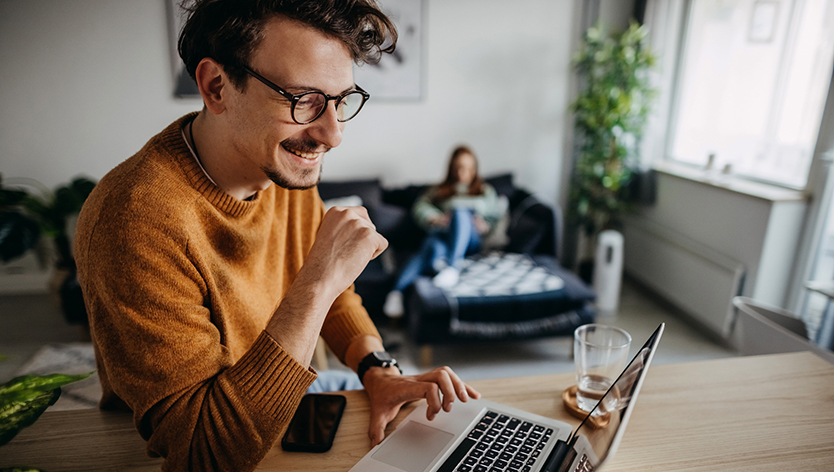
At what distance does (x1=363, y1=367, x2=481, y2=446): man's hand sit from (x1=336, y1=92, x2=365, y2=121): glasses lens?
478 mm

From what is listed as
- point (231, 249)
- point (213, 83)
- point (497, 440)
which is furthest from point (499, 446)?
point (213, 83)

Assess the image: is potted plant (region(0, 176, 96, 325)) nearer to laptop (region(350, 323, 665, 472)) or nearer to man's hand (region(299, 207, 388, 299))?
man's hand (region(299, 207, 388, 299))

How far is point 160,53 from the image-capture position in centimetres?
296

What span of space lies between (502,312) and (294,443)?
5.73ft

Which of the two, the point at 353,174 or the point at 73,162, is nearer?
the point at 73,162

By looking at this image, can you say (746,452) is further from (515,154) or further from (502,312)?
(515,154)

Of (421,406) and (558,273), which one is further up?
(421,406)

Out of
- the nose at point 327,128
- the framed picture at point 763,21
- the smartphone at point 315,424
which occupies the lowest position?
the smartphone at point 315,424

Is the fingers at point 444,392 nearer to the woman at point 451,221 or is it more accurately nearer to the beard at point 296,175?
the beard at point 296,175

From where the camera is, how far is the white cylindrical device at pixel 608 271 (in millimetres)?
2926

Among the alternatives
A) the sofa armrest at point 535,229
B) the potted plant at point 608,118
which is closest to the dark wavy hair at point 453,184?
the sofa armrest at point 535,229

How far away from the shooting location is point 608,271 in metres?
2.94

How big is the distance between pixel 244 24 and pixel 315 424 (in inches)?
24.8

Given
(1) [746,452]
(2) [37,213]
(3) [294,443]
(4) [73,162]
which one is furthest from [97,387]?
(1) [746,452]
